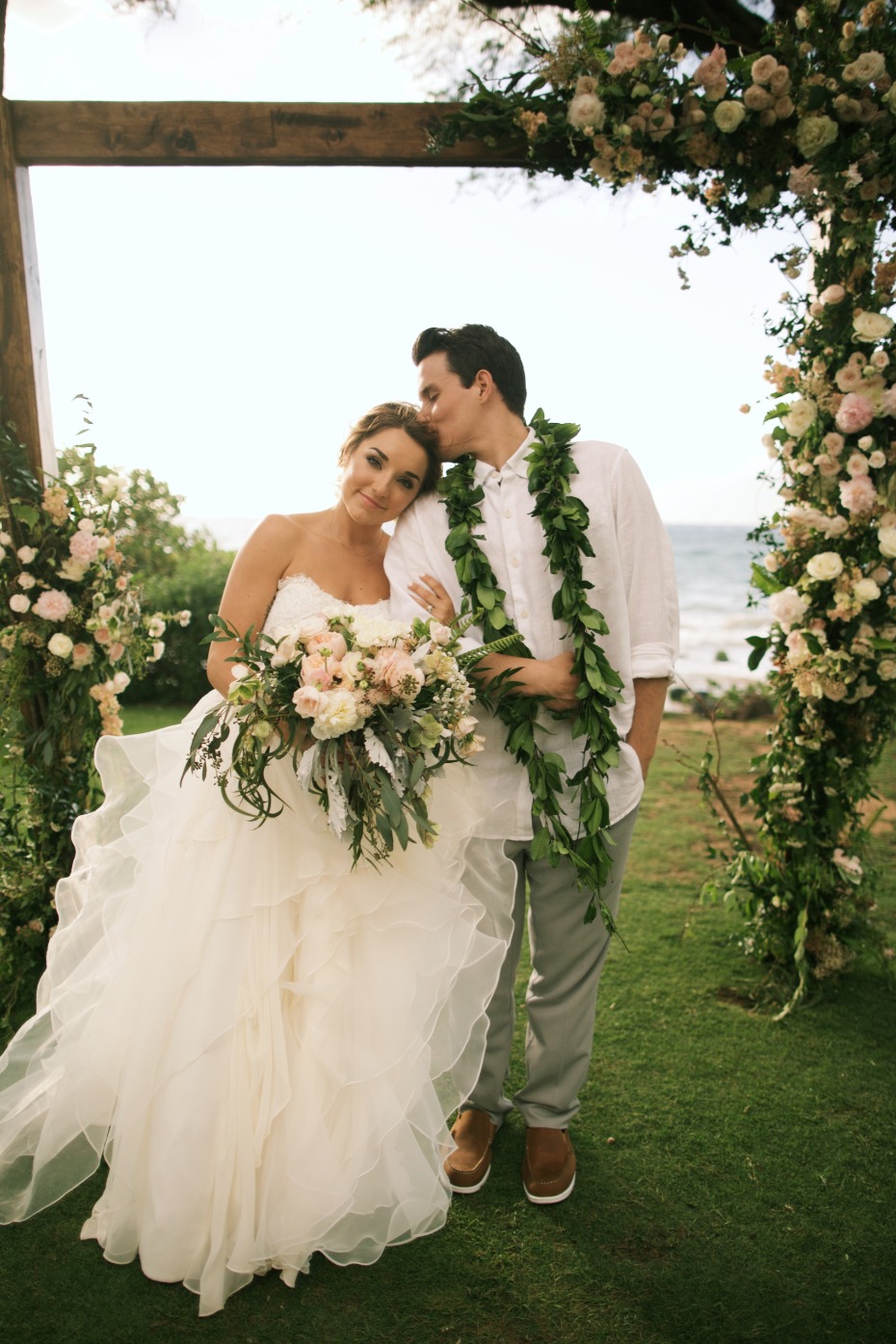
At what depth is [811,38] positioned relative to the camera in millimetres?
2863

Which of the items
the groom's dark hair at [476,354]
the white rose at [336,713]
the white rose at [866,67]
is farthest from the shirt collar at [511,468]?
the white rose at [866,67]

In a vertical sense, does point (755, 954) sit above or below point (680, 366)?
below

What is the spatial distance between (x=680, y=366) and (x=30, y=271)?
3957 cm

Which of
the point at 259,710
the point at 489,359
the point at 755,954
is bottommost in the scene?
the point at 755,954

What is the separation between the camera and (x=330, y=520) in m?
2.97

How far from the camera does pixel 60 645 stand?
11.0 feet

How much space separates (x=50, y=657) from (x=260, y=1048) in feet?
6.19

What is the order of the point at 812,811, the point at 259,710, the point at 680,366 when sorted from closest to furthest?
1. the point at 259,710
2. the point at 812,811
3. the point at 680,366

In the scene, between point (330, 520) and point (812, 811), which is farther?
point (812, 811)

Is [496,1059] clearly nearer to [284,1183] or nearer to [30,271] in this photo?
[284,1183]

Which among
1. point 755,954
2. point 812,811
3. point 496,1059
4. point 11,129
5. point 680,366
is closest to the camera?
point 496,1059

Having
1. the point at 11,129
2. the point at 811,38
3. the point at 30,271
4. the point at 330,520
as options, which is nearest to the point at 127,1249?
the point at 330,520

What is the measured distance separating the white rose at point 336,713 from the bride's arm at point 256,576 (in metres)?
0.70

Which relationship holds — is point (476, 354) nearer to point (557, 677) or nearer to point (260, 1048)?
point (557, 677)
